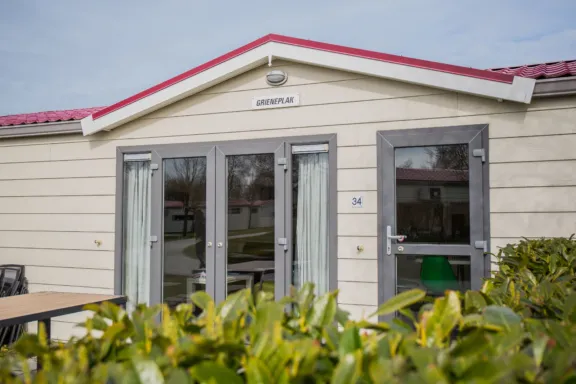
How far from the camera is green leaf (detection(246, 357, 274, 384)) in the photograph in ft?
2.80

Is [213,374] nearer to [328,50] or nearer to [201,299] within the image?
[201,299]

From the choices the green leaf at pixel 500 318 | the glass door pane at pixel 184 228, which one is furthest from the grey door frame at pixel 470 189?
the green leaf at pixel 500 318

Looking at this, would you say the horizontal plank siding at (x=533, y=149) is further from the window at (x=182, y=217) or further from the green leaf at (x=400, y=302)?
the green leaf at (x=400, y=302)

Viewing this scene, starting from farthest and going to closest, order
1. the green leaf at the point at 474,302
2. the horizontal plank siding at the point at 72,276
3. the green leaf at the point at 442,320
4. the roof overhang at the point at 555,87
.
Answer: the horizontal plank siding at the point at 72,276
the roof overhang at the point at 555,87
the green leaf at the point at 474,302
the green leaf at the point at 442,320

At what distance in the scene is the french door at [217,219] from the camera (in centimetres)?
533

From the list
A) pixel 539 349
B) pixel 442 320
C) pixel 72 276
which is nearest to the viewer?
pixel 539 349

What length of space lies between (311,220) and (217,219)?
39.6 inches

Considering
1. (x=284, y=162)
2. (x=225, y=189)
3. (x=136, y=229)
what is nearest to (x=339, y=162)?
(x=284, y=162)

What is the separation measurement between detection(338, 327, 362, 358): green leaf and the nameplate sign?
14.7 ft

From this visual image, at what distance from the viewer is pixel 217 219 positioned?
18.1 feet

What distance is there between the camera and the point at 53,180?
6375 millimetres

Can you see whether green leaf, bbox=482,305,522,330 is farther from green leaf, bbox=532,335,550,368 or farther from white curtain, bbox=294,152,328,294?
white curtain, bbox=294,152,328,294

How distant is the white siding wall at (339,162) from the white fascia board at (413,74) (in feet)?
0.47

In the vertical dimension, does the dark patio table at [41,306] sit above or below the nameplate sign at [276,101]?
below
